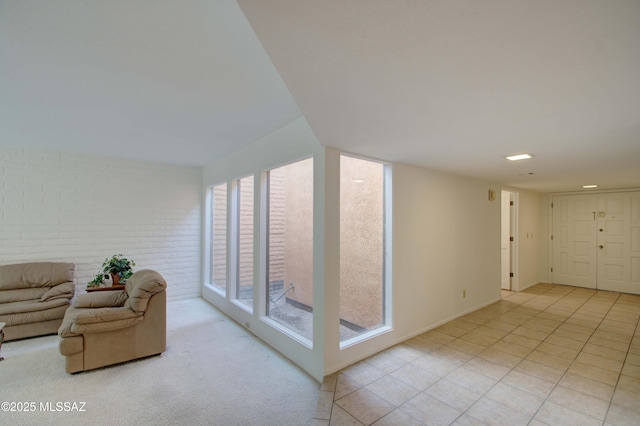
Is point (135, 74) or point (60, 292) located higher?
point (135, 74)

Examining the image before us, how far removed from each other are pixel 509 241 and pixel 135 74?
688 cm

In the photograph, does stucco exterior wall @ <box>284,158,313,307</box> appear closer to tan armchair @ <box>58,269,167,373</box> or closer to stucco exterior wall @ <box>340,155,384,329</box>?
stucco exterior wall @ <box>340,155,384,329</box>

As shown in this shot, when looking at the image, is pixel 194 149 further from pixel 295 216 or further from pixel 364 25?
pixel 364 25

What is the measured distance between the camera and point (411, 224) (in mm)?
3396

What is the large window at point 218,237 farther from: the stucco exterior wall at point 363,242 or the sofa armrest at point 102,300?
the stucco exterior wall at point 363,242

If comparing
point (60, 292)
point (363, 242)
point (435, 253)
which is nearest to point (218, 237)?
point (60, 292)

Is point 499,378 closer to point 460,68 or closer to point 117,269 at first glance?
point 460,68

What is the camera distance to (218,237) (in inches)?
195

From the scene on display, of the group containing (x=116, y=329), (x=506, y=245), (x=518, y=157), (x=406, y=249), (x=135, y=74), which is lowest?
(x=116, y=329)

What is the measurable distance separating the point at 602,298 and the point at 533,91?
613cm

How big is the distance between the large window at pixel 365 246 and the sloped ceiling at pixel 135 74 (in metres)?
1.07

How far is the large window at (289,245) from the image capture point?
3229 mm

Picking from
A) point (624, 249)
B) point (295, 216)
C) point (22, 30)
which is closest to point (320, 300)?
point (295, 216)

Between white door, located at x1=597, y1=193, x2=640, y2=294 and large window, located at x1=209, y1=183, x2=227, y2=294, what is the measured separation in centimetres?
785
